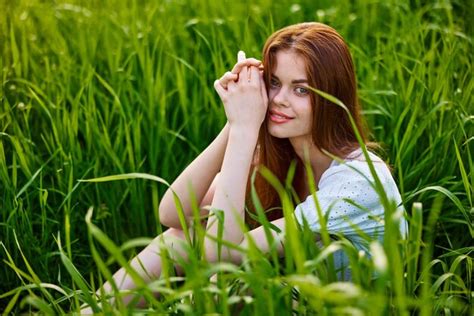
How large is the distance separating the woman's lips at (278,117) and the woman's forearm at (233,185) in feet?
0.27

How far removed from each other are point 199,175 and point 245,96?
0.96 ft

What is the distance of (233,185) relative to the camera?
2107 millimetres

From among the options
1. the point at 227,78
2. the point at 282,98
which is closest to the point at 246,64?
the point at 227,78

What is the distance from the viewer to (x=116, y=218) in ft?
8.90

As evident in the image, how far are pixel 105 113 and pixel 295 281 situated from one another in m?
1.58

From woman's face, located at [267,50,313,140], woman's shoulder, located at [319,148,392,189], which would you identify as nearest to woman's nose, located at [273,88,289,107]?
woman's face, located at [267,50,313,140]

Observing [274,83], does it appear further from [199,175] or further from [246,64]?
[199,175]

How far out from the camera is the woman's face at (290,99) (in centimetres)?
216

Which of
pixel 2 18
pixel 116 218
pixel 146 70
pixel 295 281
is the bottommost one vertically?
pixel 116 218

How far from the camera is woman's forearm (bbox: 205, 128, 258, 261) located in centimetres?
207

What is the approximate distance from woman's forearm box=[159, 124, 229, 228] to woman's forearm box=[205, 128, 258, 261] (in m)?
0.18

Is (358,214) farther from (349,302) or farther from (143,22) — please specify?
(143,22)

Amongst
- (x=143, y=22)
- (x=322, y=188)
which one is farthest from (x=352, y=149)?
(x=143, y=22)

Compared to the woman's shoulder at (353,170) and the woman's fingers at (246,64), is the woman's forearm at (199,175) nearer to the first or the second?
the woman's fingers at (246,64)
